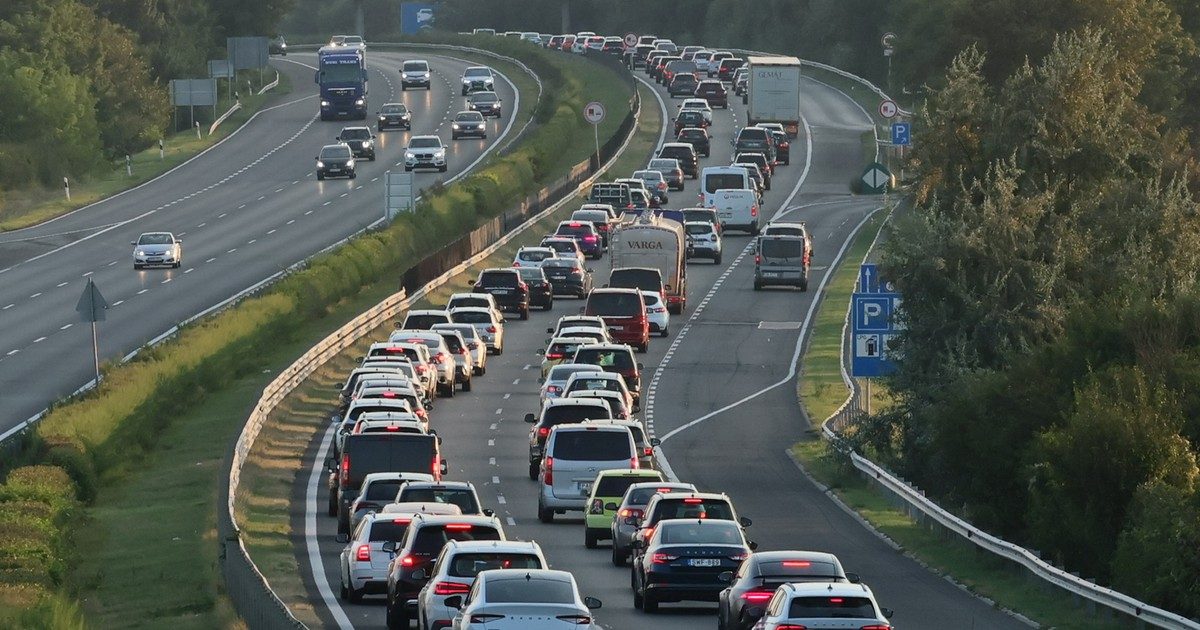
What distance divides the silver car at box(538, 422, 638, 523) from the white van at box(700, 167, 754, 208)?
154ft

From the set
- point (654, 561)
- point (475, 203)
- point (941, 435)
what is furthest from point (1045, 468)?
point (475, 203)

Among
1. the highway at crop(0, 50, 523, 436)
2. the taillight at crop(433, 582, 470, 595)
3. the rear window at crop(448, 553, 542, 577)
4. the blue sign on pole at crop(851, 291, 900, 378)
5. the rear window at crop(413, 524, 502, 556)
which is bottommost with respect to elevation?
the highway at crop(0, 50, 523, 436)

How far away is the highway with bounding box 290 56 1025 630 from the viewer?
2861 cm

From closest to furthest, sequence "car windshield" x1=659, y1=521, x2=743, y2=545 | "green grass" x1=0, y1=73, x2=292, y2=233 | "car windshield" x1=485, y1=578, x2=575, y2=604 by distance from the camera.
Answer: "car windshield" x1=485, y1=578, x2=575, y2=604 < "car windshield" x1=659, y1=521, x2=743, y2=545 < "green grass" x1=0, y1=73, x2=292, y2=233

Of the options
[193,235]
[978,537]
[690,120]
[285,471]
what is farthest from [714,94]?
[978,537]

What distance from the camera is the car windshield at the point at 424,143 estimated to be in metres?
98.8

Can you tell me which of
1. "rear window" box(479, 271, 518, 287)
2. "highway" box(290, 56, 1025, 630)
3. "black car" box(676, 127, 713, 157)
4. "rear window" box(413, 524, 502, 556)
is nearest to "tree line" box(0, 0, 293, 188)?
"black car" box(676, 127, 713, 157)

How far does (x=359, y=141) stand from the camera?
104 m

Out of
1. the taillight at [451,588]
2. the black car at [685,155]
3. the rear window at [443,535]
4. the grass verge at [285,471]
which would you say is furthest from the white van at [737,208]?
the taillight at [451,588]

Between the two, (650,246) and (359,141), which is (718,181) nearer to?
(650,246)

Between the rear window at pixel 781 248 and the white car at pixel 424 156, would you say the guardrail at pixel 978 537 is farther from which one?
the white car at pixel 424 156

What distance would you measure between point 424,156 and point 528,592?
7760 centimetres

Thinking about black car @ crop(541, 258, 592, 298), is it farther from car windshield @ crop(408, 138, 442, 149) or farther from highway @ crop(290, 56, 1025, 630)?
car windshield @ crop(408, 138, 442, 149)

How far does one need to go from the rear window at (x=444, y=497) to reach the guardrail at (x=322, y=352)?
2220 millimetres
